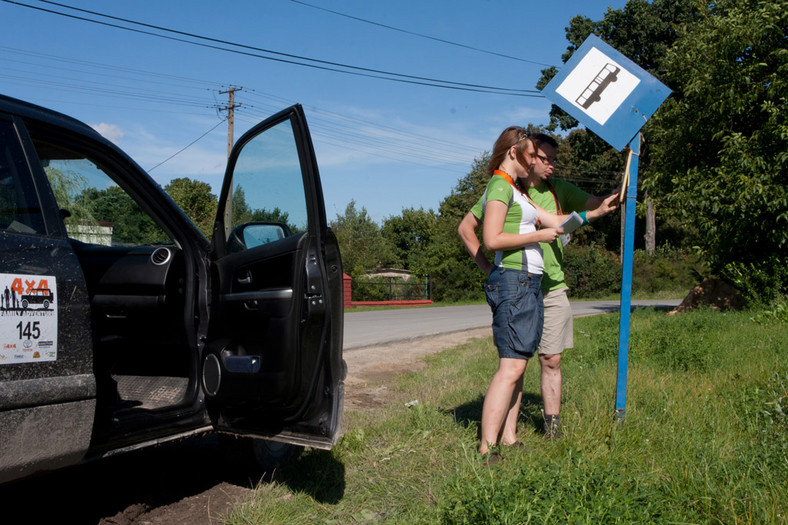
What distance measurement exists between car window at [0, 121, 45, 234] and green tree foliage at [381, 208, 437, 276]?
63490 millimetres

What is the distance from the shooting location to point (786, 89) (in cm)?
1078

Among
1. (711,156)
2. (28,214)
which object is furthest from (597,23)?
(28,214)

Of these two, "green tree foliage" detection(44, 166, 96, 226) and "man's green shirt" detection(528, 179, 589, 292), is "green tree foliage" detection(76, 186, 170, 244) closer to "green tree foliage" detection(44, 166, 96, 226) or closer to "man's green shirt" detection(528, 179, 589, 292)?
"green tree foliage" detection(44, 166, 96, 226)

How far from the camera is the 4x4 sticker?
2.31 meters

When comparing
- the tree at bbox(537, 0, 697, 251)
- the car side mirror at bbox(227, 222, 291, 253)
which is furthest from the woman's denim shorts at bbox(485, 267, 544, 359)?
the tree at bbox(537, 0, 697, 251)

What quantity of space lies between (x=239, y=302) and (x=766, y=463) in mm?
2806

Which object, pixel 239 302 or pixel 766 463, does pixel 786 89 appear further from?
pixel 239 302

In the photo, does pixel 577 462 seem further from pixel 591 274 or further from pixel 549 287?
pixel 591 274

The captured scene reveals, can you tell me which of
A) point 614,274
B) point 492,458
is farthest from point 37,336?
point 614,274

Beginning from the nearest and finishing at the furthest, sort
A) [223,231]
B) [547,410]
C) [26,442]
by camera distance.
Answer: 1. [26,442]
2. [223,231]
3. [547,410]

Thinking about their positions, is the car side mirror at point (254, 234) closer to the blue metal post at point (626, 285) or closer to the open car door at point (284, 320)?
the open car door at point (284, 320)

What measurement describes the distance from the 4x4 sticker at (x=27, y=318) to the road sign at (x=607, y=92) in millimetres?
2911

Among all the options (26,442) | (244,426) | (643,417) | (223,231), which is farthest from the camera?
(643,417)

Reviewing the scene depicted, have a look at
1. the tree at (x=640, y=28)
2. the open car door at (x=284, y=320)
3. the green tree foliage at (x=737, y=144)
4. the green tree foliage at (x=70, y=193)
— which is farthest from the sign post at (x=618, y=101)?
the tree at (x=640, y=28)
